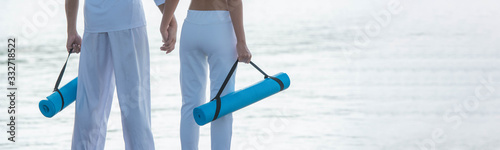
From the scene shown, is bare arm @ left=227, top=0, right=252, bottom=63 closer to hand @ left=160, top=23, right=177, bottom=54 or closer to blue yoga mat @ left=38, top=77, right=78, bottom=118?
hand @ left=160, top=23, right=177, bottom=54

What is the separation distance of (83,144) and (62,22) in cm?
939

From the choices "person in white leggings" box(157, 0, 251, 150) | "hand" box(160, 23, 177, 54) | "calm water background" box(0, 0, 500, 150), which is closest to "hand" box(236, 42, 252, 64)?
"person in white leggings" box(157, 0, 251, 150)

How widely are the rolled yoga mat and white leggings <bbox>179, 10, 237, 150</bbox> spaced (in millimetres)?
59

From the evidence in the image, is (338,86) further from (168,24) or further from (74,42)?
(74,42)

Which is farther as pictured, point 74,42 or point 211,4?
point 74,42

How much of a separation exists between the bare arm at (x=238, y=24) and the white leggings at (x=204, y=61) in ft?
0.14

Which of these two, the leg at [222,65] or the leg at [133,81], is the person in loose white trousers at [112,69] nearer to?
the leg at [133,81]

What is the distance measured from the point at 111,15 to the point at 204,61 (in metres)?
0.46

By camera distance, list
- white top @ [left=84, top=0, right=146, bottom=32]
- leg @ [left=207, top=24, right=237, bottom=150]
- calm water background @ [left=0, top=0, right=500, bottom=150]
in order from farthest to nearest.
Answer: calm water background @ [left=0, top=0, right=500, bottom=150], leg @ [left=207, top=24, right=237, bottom=150], white top @ [left=84, top=0, right=146, bottom=32]

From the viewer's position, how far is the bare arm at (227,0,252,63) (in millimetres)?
3021

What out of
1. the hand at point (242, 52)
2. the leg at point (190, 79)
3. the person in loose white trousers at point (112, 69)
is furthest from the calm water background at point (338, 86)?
the hand at point (242, 52)

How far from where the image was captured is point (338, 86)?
19.9ft

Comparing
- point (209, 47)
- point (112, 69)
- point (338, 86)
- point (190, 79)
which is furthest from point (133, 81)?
point (338, 86)

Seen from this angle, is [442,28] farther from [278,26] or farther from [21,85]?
Answer: [21,85]
